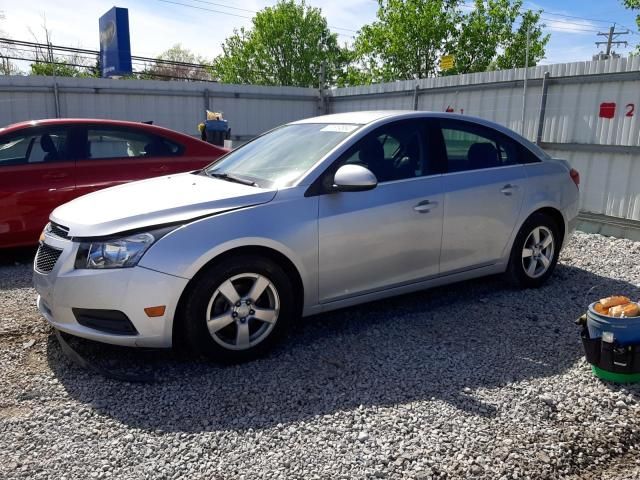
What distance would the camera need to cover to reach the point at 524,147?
5.00 m

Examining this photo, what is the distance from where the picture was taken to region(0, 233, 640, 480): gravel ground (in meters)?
2.61

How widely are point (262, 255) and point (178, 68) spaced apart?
47.7 m

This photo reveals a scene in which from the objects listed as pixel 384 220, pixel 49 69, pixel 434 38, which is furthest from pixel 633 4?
Result: pixel 49 69

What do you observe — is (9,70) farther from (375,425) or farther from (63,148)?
(375,425)

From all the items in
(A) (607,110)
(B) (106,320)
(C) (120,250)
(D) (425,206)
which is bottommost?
(B) (106,320)

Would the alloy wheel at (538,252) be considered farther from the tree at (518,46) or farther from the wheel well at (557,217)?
the tree at (518,46)

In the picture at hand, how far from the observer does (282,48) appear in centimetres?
3512

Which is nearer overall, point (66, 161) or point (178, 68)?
point (66, 161)

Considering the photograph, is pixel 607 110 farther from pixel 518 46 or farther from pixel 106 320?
pixel 518 46

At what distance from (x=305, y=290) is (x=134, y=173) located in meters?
3.61

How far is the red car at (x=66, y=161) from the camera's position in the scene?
5.82m

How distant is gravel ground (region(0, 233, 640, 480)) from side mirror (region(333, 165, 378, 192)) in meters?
1.14

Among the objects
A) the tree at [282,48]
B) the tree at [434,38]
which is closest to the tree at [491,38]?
the tree at [434,38]

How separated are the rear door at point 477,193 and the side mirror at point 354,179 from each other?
92 centimetres
